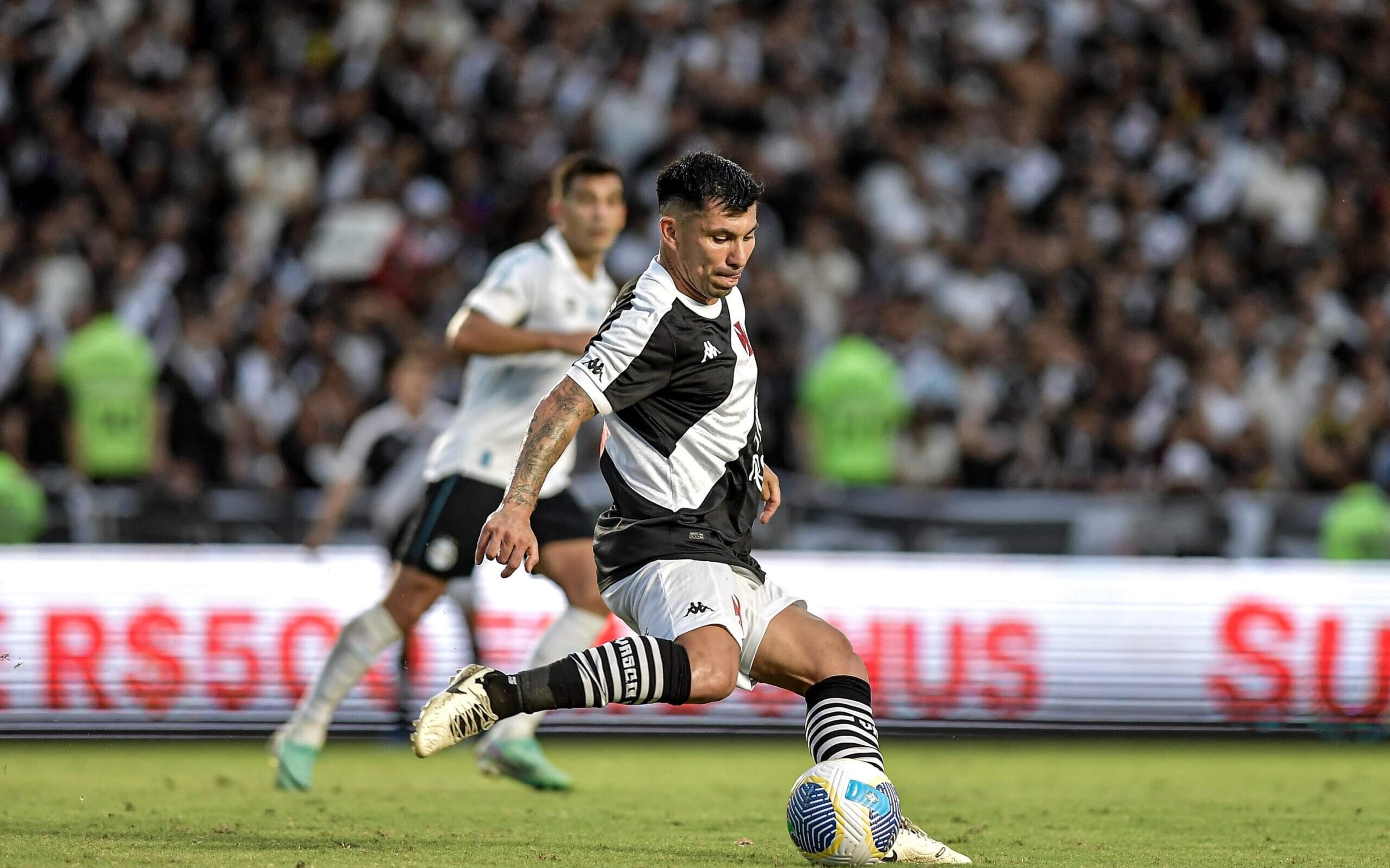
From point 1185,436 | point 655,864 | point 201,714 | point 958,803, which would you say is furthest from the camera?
point 1185,436

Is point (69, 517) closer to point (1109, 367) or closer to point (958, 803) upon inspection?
point (958, 803)

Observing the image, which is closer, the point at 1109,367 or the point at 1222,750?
the point at 1222,750

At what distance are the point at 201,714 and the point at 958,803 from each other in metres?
4.87

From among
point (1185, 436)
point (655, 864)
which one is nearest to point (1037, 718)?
point (1185, 436)

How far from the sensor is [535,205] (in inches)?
645

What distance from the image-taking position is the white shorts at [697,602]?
5625mm

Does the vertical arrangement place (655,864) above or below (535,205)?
below

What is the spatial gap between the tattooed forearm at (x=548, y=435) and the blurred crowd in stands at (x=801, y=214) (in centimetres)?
828

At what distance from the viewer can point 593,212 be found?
27.1 ft

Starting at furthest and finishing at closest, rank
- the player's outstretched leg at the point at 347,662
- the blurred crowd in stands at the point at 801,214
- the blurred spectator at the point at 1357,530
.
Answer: the blurred crowd in stands at the point at 801,214 < the blurred spectator at the point at 1357,530 < the player's outstretched leg at the point at 347,662

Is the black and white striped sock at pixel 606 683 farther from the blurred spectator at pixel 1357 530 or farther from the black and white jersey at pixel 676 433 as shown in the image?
the blurred spectator at pixel 1357 530

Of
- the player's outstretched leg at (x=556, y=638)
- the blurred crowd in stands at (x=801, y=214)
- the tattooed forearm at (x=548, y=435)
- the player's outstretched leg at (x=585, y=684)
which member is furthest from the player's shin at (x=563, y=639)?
the blurred crowd in stands at (x=801, y=214)

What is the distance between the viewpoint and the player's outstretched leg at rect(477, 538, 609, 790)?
8.12 metres

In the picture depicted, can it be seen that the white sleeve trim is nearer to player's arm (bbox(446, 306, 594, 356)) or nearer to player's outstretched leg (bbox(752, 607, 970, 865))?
player's outstretched leg (bbox(752, 607, 970, 865))
